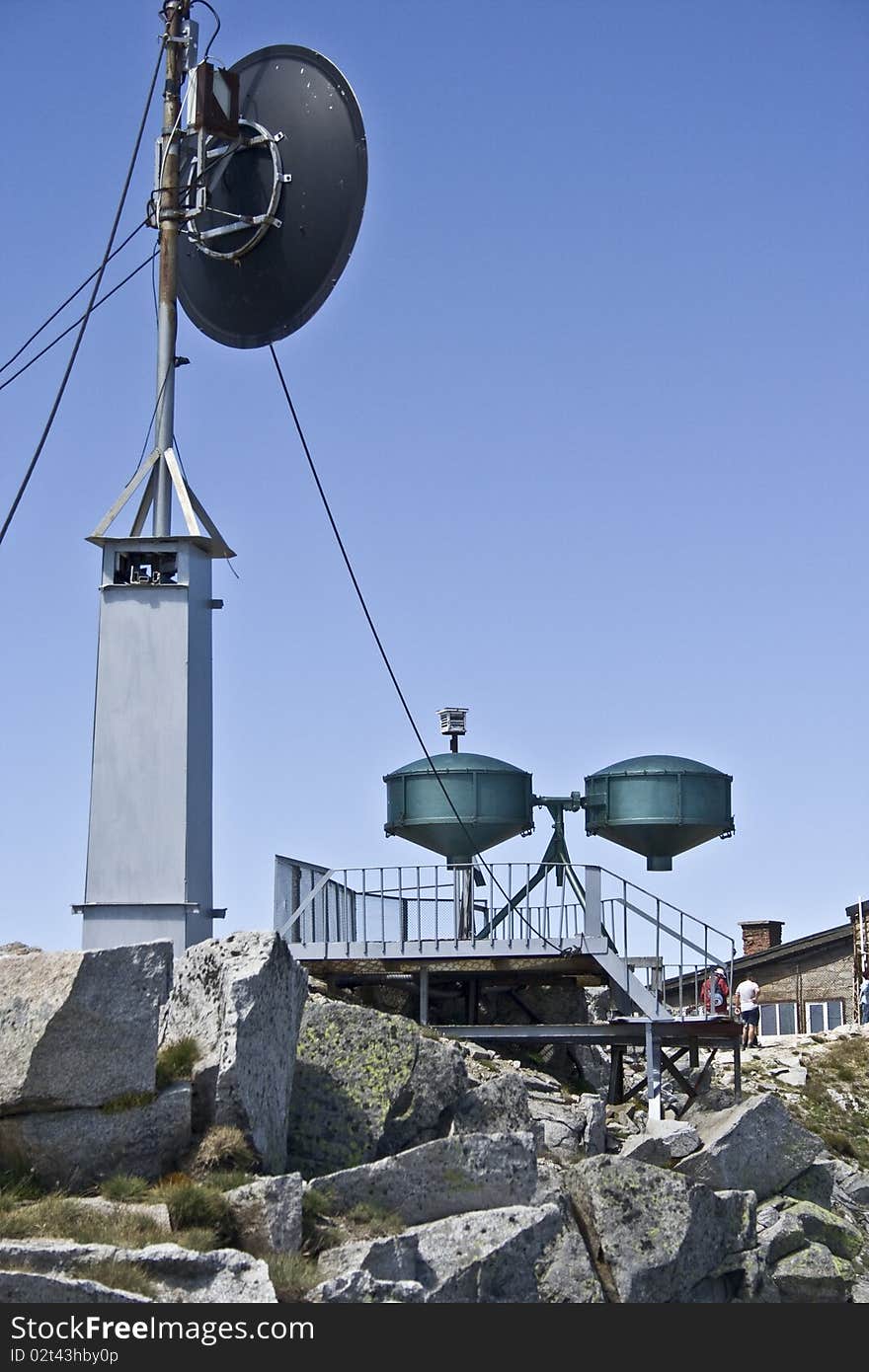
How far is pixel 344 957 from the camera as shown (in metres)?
28.2

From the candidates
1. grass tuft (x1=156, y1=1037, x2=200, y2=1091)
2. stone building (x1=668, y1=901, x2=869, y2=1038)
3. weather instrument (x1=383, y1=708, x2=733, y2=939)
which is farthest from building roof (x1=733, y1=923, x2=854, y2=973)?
grass tuft (x1=156, y1=1037, x2=200, y2=1091)

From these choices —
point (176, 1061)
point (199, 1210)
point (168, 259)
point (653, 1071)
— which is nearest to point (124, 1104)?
point (176, 1061)

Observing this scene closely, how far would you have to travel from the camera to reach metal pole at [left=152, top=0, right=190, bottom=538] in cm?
2006

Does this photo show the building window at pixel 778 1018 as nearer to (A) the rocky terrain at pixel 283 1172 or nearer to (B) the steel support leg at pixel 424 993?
(B) the steel support leg at pixel 424 993

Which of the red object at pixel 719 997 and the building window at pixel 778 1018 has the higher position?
the red object at pixel 719 997

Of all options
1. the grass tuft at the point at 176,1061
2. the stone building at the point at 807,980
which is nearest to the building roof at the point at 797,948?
the stone building at the point at 807,980

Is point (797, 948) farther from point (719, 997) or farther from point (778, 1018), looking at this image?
point (719, 997)

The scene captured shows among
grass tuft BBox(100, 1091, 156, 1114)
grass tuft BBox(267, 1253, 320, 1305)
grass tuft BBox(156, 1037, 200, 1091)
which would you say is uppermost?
grass tuft BBox(156, 1037, 200, 1091)

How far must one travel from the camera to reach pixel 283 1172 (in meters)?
14.8

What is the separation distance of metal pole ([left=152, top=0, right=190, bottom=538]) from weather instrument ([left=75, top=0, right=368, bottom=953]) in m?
0.02

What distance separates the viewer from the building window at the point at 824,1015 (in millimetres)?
44719

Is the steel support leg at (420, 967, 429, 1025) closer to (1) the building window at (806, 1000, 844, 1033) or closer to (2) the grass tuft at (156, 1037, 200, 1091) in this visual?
(2) the grass tuft at (156, 1037, 200, 1091)

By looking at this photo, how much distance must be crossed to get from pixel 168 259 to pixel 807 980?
3062 centimetres

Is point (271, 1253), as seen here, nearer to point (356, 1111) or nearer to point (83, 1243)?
point (83, 1243)
